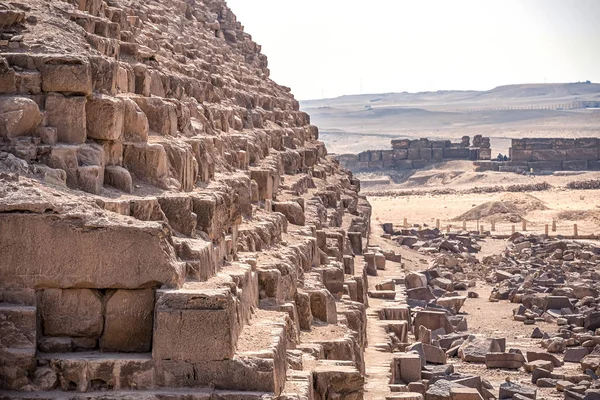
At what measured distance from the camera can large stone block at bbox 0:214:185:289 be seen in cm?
884

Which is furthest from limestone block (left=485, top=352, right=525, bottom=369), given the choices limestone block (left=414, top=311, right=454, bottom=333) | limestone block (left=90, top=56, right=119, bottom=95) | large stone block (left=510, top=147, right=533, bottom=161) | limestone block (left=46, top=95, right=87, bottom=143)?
large stone block (left=510, top=147, right=533, bottom=161)

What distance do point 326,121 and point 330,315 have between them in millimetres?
169281

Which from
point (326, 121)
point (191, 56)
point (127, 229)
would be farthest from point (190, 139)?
point (326, 121)

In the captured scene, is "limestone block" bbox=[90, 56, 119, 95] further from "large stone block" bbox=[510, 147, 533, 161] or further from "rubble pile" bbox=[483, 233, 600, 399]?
"large stone block" bbox=[510, 147, 533, 161]

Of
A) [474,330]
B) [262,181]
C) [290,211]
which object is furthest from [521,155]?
[262,181]

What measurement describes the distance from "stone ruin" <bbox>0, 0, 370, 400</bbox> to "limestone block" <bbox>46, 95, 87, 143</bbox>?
0.01 meters

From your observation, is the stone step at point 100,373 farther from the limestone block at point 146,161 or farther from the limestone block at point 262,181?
the limestone block at point 262,181

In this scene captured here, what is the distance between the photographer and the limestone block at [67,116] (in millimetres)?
9930

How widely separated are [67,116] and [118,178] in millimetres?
A: 722

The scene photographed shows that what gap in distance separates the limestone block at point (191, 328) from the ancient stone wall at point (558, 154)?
64067 mm

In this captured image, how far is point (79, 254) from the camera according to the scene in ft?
29.2

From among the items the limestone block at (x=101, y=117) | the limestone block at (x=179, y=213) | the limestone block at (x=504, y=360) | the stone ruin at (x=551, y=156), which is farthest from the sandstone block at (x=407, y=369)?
the stone ruin at (x=551, y=156)

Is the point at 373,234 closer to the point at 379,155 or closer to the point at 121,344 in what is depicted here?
the point at 121,344

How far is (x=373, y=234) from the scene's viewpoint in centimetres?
3875
